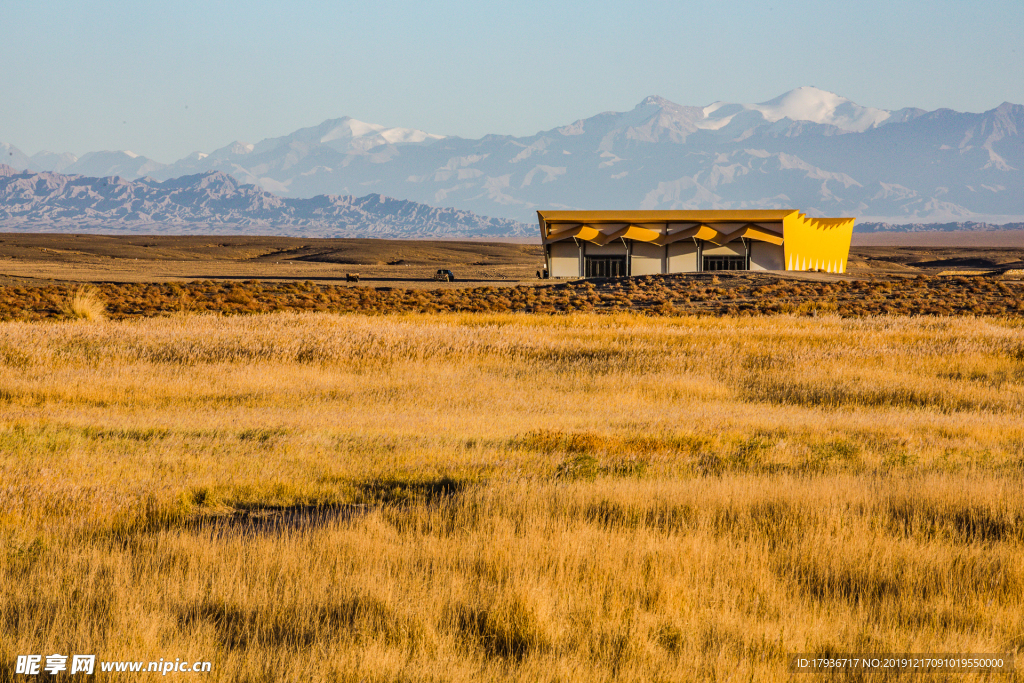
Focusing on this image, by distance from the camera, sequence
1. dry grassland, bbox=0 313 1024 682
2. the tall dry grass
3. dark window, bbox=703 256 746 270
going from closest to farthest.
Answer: dry grassland, bbox=0 313 1024 682
the tall dry grass
dark window, bbox=703 256 746 270

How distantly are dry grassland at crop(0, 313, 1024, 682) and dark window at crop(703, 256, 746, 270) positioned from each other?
4386 centimetres

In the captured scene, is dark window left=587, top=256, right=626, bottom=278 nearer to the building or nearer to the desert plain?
the building

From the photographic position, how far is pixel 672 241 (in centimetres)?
5838

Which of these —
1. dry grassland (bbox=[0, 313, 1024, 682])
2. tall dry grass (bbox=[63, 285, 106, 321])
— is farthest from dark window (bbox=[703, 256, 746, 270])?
dry grassland (bbox=[0, 313, 1024, 682])

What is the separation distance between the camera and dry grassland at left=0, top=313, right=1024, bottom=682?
15.0ft

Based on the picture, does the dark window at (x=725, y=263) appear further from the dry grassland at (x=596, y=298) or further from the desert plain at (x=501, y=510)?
the desert plain at (x=501, y=510)

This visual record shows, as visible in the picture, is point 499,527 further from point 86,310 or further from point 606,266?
point 606,266

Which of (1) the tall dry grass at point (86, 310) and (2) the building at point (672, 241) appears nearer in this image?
(1) the tall dry grass at point (86, 310)

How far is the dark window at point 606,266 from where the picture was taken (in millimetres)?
59594

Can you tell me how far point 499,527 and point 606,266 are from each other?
54.8m

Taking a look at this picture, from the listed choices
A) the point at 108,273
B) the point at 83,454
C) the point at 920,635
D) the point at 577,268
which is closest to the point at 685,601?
the point at 920,635

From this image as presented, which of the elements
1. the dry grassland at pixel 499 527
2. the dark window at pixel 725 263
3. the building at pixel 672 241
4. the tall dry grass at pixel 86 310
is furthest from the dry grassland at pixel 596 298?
the dry grassland at pixel 499 527

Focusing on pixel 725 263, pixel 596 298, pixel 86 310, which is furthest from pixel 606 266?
pixel 86 310

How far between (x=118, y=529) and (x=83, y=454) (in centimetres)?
275
